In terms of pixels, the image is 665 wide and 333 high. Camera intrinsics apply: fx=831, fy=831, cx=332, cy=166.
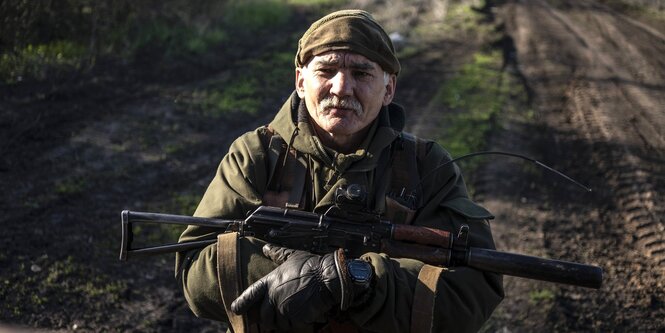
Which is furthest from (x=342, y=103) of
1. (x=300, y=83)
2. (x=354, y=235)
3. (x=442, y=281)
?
(x=442, y=281)

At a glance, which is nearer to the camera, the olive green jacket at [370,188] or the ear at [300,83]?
the olive green jacket at [370,188]

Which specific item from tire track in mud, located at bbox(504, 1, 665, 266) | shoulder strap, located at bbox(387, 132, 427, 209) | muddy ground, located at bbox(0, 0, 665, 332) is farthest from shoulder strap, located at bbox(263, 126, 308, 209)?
tire track in mud, located at bbox(504, 1, 665, 266)

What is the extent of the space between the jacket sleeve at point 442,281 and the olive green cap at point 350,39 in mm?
478

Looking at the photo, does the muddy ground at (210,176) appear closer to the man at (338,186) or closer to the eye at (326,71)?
the man at (338,186)

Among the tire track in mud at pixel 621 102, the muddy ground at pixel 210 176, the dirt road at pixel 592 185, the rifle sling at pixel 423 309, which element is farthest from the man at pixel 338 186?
the tire track in mud at pixel 621 102

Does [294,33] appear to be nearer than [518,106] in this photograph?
No

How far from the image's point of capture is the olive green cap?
3.30 metres

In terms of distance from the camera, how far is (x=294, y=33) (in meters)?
12.8

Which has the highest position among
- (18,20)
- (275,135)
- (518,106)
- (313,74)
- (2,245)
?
(313,74)

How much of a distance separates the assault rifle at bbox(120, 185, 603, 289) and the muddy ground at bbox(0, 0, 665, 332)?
2461 mm

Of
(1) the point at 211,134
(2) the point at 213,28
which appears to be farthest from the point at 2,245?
(2) the point at 213,28

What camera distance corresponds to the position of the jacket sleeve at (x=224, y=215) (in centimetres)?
319

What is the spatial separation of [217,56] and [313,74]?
7.93 m

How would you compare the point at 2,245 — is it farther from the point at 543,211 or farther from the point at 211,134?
the point at 543,211
